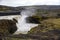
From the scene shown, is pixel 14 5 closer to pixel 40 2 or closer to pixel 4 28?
pixel 40 2

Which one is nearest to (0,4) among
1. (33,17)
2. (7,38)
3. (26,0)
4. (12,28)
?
(26,0)

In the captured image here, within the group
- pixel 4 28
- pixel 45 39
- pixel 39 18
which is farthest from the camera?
pixel 39 18

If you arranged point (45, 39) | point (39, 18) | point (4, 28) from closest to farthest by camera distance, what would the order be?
point (45, 39) < point (4, 28) < point (39, 18)

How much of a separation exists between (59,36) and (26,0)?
1658mm

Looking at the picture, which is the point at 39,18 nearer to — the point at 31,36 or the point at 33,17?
the point at 33,17

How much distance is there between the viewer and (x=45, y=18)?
1.61m

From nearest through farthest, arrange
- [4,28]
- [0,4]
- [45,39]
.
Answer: [45,39] < [4,28] < [0,4]

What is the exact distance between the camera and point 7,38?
102 centimetres

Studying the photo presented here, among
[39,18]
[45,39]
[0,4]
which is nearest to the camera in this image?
[45,39]

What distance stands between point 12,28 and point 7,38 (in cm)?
30

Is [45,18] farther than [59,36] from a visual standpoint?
Yes

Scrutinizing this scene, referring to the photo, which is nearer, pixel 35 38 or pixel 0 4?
pixel 35 38

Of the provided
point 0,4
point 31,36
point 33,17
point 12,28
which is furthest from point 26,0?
point 31,36

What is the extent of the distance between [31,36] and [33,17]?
647 mm
